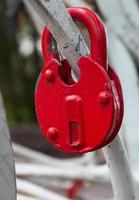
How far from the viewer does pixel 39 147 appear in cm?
416

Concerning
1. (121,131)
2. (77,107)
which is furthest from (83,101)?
(121,131)

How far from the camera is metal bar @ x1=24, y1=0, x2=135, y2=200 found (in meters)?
0.72

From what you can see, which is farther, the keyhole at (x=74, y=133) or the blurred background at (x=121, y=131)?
the blurred background at (x=121, y=131)

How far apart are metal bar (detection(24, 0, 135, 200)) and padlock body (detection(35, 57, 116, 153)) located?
17 mm

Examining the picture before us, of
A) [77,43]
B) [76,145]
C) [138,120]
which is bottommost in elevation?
[138,120]

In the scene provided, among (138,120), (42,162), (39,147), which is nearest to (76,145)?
(138,120)

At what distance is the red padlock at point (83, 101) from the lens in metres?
0.76

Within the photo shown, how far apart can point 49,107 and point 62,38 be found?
10 cm

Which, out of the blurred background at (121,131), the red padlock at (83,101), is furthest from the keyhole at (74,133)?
the blurred background at (121,131)

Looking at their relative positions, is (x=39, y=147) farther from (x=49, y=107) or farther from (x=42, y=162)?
(x=49, y=107)

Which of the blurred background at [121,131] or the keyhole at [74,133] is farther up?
the keyhole at [74,133]

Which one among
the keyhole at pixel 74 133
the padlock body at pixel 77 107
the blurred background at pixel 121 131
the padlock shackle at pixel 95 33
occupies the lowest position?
the blurred background at pixel 121 131

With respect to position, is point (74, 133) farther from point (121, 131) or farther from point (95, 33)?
point (121, 131)

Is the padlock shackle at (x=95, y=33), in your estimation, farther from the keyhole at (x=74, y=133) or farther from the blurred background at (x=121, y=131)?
the blurred background at (x=121, y=131)
